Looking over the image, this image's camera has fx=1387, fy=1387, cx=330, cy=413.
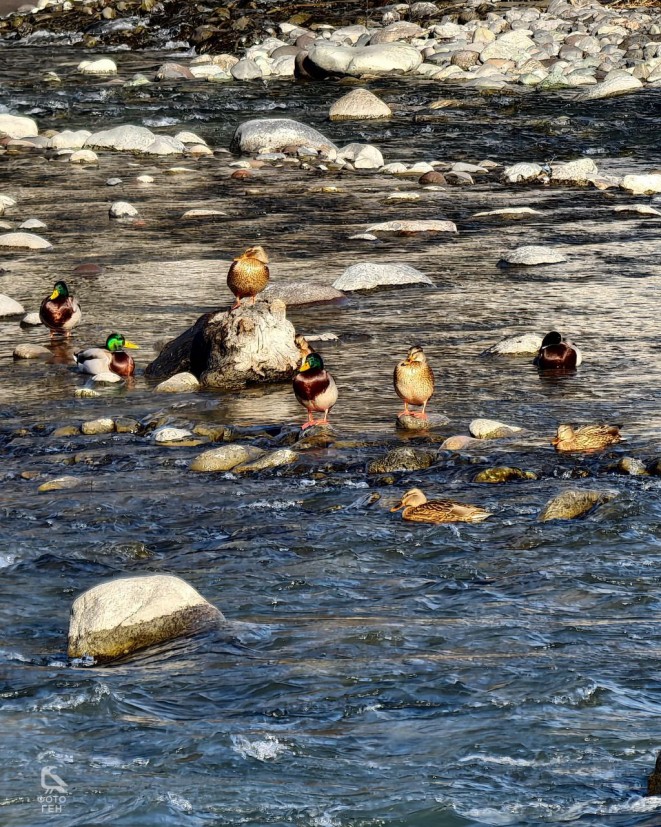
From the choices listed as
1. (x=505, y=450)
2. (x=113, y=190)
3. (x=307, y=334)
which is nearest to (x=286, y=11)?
(x=113, y=190)

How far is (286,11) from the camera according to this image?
4078 centimetres

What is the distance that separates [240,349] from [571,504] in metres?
4.04

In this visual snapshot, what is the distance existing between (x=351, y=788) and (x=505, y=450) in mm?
4112

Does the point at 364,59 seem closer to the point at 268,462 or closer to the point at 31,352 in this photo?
the point at 31,352

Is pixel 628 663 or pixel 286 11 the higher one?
pixel 286 11

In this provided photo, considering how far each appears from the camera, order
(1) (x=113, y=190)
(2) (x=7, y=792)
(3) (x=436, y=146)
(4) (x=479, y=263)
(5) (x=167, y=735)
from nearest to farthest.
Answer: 1. (2) (x=7, y=792)
2. (5) (x=167, y=735)
3. (4) (x=479, y=263)
4. (1) (x=113, y=190)
5. (3) (x=436, y=146)

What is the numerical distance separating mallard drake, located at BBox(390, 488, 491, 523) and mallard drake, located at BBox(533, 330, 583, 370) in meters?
3.48

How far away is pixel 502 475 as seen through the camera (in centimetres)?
822

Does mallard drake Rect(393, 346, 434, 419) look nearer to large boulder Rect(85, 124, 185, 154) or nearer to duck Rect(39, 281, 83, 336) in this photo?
duck Rect(39, 281, 83, 336)

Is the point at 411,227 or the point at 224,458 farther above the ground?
the point at 411,227

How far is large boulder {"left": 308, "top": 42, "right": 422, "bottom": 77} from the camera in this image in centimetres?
3148

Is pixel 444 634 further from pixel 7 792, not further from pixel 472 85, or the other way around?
pixel 472 85

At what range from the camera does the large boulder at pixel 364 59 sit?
103 ft

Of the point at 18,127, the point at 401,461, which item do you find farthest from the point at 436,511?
the point at 18,127
